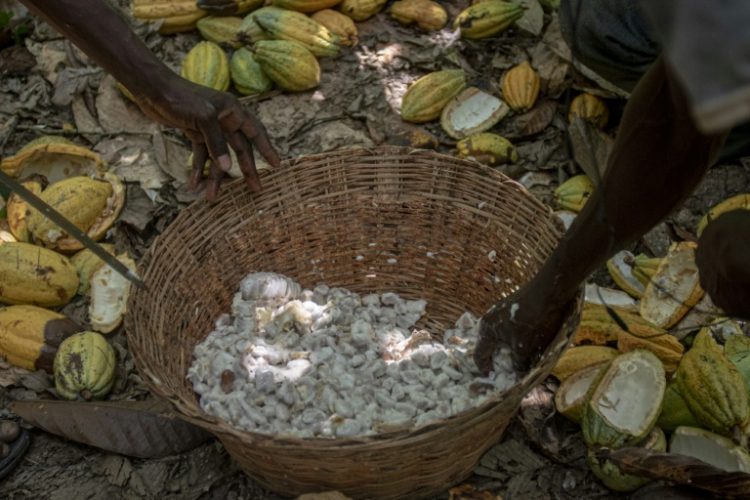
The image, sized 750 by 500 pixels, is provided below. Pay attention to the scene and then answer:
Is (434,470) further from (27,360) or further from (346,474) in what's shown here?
(27,360)

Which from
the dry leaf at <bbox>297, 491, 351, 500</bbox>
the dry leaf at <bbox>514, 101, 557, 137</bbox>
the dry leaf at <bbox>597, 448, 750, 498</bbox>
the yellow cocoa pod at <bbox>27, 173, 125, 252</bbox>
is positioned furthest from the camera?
the dry leaf at <bbox>514, 101, 557, 137</bbox>

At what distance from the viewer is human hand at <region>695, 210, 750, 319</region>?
1.38 m

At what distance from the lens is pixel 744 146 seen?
8.59ft

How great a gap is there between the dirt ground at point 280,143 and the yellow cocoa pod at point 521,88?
6 centimetres

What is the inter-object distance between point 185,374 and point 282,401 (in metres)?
0.31

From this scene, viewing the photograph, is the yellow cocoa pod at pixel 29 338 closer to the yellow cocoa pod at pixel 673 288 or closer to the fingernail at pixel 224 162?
the fingernail at pixel 224 162

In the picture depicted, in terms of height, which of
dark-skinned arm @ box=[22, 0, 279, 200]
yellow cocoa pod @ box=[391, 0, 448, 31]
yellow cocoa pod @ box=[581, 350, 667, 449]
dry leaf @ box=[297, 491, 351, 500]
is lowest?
dry leaf @ box=[297, 491, 351, 500]

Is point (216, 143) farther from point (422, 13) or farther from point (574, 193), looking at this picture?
point (422, 13)

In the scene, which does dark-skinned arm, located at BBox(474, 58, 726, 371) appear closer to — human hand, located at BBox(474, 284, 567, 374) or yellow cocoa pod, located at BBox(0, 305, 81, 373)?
human hand, located at BBox(474, 284, 567, 374)

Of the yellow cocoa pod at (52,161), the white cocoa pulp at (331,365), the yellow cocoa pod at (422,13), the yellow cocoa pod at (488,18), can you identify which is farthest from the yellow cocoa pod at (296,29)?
the white cocoa pulp at (331,365)

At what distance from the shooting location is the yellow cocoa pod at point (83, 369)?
2.26 metres

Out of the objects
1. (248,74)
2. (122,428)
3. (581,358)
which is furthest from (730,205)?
(122,428)

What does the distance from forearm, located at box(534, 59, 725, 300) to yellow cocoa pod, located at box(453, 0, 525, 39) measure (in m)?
1.86

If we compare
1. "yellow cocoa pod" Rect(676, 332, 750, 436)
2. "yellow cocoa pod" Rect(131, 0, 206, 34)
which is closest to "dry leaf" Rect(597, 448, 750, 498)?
"yellow cocoa pod" Rect(676, 332, 750, 436)
